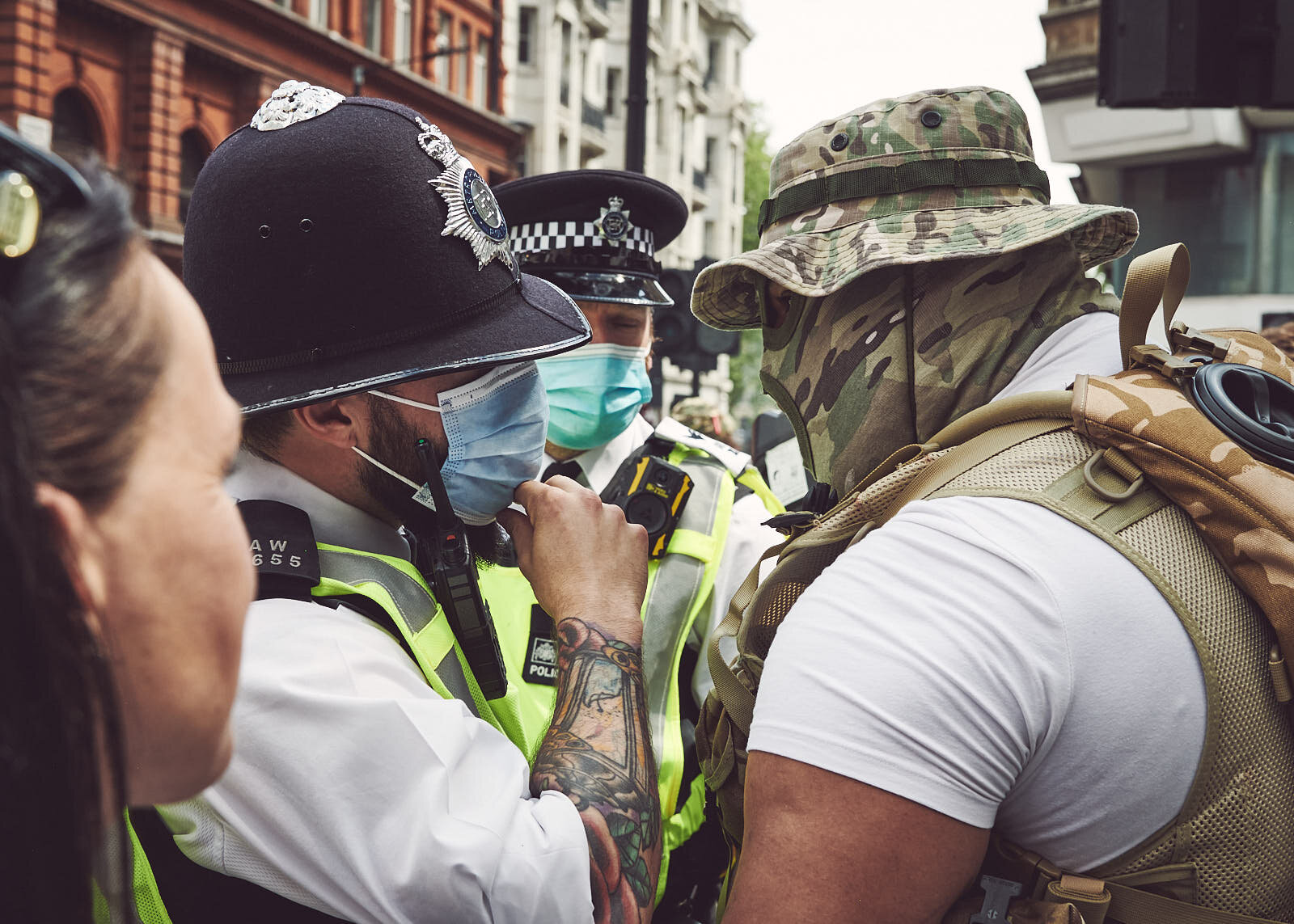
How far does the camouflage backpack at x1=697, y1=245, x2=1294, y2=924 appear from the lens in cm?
149

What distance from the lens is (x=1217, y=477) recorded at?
153 centimetres

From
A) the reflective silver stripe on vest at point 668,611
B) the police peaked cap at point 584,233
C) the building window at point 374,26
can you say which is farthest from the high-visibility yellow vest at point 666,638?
the building window at point 374,26

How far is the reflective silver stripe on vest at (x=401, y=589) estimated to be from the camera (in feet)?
6.00

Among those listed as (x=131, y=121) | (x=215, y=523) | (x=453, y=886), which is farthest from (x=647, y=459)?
(x=131, y=121)

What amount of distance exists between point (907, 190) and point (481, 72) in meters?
30.5

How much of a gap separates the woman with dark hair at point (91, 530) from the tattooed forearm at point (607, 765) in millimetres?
845

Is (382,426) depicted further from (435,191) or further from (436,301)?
(435,191)

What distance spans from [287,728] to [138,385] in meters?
0.78

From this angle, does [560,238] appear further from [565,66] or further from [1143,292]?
[565,66]

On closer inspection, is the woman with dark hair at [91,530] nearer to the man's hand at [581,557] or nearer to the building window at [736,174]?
the man's hand at [581,557]

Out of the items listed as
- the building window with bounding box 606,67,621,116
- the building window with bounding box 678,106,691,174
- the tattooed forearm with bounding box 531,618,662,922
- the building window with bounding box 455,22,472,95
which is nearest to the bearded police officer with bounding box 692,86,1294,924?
the tattooed forearm with bounding box 531,618,662,922

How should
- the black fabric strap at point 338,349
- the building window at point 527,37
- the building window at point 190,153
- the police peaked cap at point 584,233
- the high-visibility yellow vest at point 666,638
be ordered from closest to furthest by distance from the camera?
the black fabric strap at point 338,349
the high-visibility yellow vest at point 666,638
the police peaked cap at point 584,233
the building window at point 190,153
the building window at point 527,37

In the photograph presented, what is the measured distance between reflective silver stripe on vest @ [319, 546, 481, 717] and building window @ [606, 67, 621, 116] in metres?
45.7

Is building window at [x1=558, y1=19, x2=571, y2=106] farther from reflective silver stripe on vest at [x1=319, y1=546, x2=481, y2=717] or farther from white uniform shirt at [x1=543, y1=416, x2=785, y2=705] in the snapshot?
reflective silver stripe on vest at [x1=319, y1=546, x2=481, y2=717]
